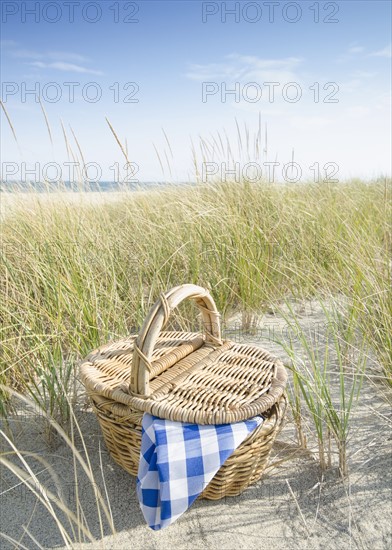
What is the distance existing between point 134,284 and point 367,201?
2863mm

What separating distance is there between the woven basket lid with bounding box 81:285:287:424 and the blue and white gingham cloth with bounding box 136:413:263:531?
3 cm

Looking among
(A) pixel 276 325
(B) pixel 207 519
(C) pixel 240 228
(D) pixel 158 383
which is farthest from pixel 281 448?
(C) pixel 240 228

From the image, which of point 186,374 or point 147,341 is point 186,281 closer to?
point 186,374

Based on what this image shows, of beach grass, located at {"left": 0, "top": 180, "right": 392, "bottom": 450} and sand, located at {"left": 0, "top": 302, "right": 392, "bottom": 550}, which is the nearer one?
sand, located at {"left": 0, "top": 302, "right": 392, "bottom": 550}

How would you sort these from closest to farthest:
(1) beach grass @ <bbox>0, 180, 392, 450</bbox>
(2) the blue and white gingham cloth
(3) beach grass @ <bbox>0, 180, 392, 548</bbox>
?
(2) the blue and white gingham cloth, (3) beach grass @ <bbox>0, 180, 392, 548</bbox>, (1) beach grass @ <bbox>0, 180, 392, 450</bbox>

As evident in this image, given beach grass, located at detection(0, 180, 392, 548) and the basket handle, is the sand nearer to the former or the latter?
beach grass, located at detection(0, 180, 392, 548)

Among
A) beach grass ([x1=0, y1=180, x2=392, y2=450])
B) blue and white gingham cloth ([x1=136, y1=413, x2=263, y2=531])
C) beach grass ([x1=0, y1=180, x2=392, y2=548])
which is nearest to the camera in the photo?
blue and white gingham cloth ([x1=136, y1=413, x2=263, y2=531])

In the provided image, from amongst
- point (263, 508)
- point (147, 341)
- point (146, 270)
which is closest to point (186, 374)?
point (147, 341)

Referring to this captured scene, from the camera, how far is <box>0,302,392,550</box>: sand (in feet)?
3.92

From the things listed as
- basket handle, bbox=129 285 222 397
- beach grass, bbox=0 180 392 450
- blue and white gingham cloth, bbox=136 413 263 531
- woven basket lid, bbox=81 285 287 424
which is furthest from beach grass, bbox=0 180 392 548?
basket handle, bbox=129 285 222 397

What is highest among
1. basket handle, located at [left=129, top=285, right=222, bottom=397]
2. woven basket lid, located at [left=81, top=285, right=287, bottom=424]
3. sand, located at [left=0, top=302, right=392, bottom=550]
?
basket handle, located at [left=129, top=285, right=222, bottom=397]

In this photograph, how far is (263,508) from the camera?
1293 mm

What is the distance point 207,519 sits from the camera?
1.26 metres

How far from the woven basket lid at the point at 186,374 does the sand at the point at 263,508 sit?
197 millimetres
